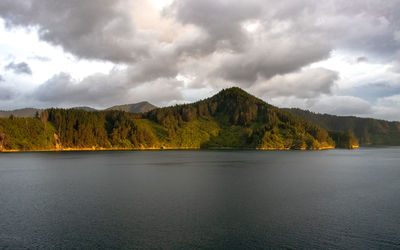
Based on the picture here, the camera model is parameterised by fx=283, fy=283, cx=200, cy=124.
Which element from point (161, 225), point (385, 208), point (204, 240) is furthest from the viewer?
point (385, 208)

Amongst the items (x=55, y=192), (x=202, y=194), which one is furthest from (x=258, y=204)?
(x=55, y=192)

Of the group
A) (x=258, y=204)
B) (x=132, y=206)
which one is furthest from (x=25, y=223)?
(x=258, y=204)

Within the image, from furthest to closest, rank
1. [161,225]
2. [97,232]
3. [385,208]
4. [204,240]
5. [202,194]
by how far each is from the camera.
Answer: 1. [202,194]
2. [385,208]
3. [161,225]
4. [97,232]
5. [204,240]

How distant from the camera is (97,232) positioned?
29562 millimetres

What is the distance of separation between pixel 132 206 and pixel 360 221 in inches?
1167

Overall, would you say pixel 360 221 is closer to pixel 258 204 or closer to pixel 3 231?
pixel 258 204

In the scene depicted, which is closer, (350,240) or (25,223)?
(350,240)

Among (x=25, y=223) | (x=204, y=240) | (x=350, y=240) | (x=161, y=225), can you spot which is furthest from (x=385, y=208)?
(x=25, y=223)

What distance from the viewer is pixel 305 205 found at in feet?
137

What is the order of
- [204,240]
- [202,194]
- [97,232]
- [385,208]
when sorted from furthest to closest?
[202,194] → [385,208] → [97,232] → [204,240]

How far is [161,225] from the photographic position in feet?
104

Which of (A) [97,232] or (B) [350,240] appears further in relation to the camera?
(A) [97,232]

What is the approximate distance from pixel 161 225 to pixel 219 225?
6.51m

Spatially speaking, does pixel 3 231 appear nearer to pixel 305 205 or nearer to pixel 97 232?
pixel 97 232
